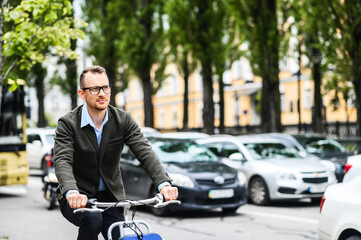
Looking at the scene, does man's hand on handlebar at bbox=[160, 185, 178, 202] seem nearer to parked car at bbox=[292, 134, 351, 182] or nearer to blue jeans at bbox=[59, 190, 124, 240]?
blue jeans at bbox=[59, 190, 124, 240]

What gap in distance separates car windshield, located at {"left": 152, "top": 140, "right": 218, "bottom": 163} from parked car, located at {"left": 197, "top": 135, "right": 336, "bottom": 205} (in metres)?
1.29

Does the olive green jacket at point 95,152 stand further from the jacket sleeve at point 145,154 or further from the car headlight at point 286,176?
the car headlight at point 286,176

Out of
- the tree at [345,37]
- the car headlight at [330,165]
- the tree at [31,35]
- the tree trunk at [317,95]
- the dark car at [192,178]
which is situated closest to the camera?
the tree at [31,35]

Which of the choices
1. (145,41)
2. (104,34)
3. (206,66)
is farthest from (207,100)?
(104,34)

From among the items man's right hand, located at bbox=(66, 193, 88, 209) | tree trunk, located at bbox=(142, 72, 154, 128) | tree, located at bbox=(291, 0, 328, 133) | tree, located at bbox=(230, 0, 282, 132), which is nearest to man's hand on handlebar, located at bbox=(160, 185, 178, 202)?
man's right hand, located at bbox=(66, 193, 88, 209)

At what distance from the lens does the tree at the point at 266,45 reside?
24188 millimetres

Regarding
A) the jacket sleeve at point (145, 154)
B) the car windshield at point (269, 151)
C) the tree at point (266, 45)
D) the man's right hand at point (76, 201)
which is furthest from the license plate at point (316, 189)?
the tree at point (266, 45)

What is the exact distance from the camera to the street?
9.35 metres

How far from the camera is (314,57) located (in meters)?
24.9

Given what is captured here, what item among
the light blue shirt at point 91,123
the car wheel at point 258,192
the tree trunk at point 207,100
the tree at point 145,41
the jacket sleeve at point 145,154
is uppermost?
the tree at point 145,41

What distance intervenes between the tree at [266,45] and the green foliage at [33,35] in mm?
14264

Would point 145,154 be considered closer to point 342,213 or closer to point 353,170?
point 342,213

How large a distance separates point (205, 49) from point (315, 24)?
198 inches

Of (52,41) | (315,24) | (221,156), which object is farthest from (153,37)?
(52,41)
